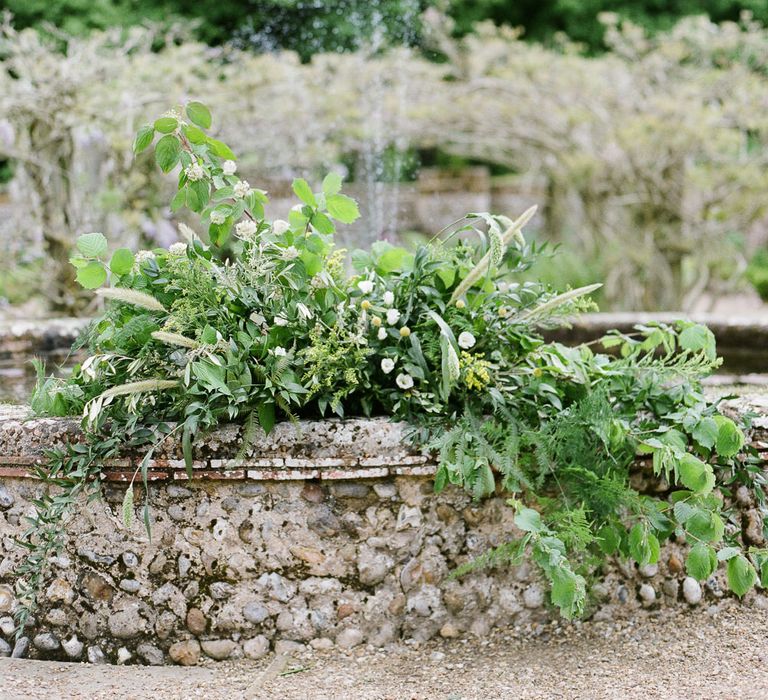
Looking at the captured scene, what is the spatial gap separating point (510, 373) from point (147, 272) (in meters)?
1.00

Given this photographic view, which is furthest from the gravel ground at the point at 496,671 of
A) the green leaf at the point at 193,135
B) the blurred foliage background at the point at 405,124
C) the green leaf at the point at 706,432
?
the blurred foliage background at the point at 405,124

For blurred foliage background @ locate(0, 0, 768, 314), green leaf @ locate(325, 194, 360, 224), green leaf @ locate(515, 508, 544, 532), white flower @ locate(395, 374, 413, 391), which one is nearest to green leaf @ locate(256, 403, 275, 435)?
white flower @ locate(395, 374, 413, 391)

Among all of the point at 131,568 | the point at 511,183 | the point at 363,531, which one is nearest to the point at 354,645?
the point at 363,531

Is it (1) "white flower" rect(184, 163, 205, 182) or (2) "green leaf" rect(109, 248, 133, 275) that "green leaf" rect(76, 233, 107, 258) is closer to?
(2) "green leaf" rect(109, 248, 133, 275)

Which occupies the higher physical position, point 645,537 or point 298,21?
point 298,21

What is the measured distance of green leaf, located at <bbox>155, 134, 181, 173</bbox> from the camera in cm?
240

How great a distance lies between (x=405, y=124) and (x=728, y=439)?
26.5ft

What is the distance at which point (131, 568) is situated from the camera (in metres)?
2.42

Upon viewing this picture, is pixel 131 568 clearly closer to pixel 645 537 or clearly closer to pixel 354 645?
pixel 354 645

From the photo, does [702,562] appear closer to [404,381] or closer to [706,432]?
[706,432]

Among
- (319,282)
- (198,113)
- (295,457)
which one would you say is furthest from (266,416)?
(198,113)

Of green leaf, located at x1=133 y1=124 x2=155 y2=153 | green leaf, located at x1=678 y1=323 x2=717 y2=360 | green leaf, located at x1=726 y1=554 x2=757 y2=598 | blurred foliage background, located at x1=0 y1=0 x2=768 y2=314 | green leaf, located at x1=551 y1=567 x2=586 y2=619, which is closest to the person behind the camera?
green leaf, located at x1=551 y1=567 x2=586 y2=619

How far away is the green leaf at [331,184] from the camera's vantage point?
2482mm

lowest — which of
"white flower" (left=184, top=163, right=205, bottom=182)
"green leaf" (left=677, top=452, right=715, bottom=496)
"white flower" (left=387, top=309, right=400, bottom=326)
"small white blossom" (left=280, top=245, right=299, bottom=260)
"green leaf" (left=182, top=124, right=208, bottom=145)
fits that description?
"green leaf" (left=677, top=452, right=715, bottom=496)
